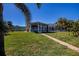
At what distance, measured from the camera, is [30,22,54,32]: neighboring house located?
32.2ft

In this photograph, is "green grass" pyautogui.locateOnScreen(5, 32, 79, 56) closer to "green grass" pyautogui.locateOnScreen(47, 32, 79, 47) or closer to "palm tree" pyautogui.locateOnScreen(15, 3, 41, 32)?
"green grass" pyautogui.locateOnScreen(47, 32, 79, 47)

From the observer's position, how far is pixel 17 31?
9.88 meters

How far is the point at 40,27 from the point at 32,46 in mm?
638

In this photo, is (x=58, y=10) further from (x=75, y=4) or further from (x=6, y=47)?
(x=6, y=47)

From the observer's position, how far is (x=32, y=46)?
32.4 ft

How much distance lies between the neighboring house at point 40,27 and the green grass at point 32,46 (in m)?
0.18

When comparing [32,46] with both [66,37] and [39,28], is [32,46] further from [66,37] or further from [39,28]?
[66,37]

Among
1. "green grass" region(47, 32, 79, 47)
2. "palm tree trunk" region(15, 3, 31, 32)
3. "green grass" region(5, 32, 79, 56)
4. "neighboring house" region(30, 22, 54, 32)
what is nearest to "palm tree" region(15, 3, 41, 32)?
"palm tree trunk" region(15, 3, 31, 32)

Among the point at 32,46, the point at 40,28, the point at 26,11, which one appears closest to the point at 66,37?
the point at 40,28

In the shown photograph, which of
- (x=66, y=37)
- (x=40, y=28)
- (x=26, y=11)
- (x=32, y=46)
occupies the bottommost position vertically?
(x=32, y=46)

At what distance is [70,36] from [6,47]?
77.4 inches

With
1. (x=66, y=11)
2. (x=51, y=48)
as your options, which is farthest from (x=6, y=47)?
(x=66, y=11)

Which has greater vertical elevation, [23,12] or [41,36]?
[23,12]

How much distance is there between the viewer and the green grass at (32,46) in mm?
9508
